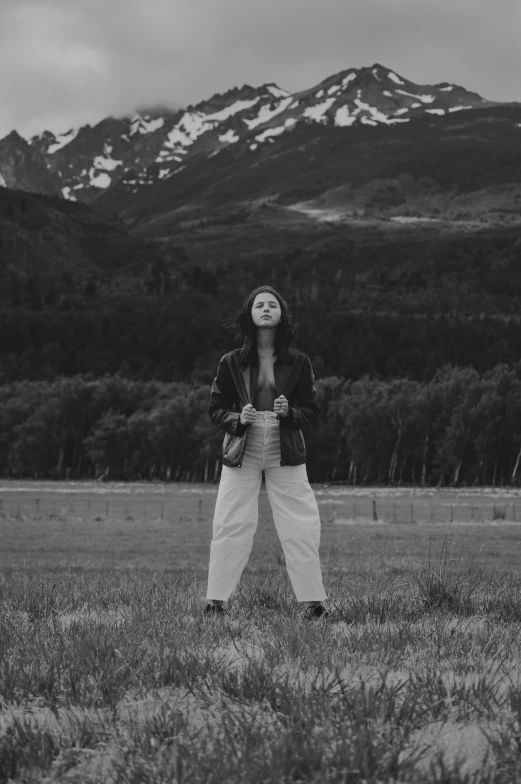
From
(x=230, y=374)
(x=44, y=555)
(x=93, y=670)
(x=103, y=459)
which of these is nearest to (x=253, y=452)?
(x=230, y=374)

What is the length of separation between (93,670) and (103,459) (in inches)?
5599

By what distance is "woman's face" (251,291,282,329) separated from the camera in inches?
312

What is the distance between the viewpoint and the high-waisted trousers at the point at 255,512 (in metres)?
7.49

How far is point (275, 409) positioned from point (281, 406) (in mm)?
60

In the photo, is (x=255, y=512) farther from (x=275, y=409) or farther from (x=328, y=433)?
(x=328, y=433)

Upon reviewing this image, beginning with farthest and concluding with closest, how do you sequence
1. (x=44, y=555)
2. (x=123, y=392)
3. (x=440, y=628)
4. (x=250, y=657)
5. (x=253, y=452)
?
1. (x=123, y=392)
2. (x=44, y=555)
3. (x=253, y=452)
4. (x=440, y=628)
5. (x=250, y=657)

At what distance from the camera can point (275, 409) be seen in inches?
296

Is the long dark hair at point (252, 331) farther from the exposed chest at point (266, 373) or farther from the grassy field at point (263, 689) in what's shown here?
the grassy field at point (263, 689)

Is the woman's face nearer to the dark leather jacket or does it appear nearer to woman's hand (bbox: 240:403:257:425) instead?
the dark leather jacket

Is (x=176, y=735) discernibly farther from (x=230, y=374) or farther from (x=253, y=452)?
(x=230, y=374)

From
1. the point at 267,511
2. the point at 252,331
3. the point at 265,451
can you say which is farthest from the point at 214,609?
the point at 267,511

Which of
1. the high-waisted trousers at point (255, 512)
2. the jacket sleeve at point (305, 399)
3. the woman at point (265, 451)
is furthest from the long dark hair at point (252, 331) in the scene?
the high-waisted trousers at point (255, 512)

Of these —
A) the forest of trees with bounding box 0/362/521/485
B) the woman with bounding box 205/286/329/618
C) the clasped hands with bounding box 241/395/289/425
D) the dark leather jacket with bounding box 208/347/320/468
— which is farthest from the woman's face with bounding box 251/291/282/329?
the forest of trees with bounding box 0/362/521/485

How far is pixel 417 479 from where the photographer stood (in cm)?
13012
